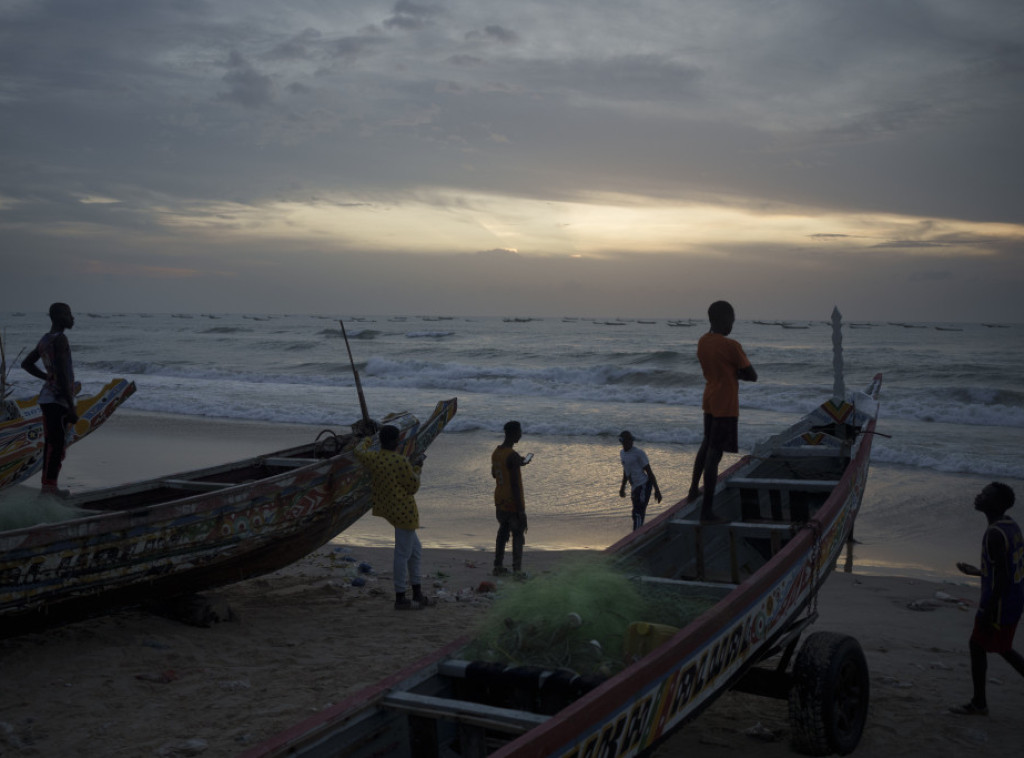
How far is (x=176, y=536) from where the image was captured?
6273 millimetres

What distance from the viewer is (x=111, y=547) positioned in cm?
585

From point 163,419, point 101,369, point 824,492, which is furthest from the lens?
point 101,369

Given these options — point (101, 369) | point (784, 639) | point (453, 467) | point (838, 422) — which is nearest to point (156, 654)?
point (784, 639)

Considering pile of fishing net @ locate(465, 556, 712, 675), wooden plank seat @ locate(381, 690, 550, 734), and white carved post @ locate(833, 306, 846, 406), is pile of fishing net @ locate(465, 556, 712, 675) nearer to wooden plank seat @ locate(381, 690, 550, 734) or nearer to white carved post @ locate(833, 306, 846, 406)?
wooden plank seat @ locate(381, 690, 550, 734)

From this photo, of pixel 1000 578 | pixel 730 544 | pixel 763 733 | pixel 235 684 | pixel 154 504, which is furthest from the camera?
pixel 154 504

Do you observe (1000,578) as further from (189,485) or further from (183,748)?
(189,485)

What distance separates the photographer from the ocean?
11.7 m

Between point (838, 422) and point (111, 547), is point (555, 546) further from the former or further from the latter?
point (111, 547)

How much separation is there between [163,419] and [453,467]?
11.4 m

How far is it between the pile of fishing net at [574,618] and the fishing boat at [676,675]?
80 millimetres

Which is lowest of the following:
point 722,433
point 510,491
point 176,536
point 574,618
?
point 510,491

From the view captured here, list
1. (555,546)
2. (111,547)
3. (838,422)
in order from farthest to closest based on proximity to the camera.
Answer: (555,546)
(838,422)
(111,547)

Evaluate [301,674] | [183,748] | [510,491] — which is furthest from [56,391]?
[510,491]

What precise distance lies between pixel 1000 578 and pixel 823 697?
1401 mm
